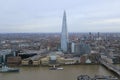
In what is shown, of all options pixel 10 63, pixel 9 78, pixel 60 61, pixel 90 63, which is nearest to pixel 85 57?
pixel 90 63

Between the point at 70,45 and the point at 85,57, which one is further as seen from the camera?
the point at 70,45

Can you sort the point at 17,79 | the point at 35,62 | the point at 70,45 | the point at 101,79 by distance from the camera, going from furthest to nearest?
the point at 70,45
the point at 35,62
the point at 17,79
the point at 101,79

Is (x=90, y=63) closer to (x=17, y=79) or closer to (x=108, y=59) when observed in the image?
(x=108, y=59)

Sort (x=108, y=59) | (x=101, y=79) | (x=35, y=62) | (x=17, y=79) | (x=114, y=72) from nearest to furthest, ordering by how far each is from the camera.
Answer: (x=101, y=79), (x=17, y=79), (x=114, y=72), (x=35, y=62), (x=108, y=59)

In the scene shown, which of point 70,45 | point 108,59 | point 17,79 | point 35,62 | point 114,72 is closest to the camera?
point 17,79

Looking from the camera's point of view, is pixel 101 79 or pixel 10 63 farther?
pixel 10 63

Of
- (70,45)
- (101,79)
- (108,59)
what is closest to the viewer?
(101,79)

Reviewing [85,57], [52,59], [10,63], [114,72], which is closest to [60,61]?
[52,59]

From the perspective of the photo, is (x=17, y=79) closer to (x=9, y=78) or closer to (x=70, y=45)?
(x=9, y=78)
